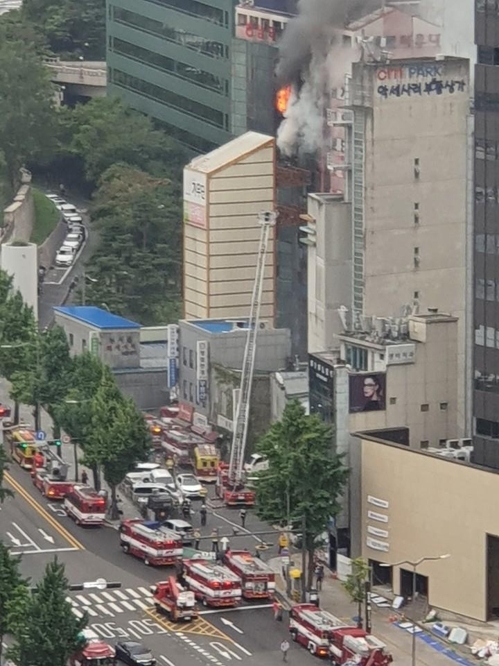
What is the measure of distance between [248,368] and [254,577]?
36.3 m

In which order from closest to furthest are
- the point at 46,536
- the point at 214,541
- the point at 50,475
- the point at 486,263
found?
the point at 486,263 < the point at 214,541 < the point at 46,536 < the point at 50,475

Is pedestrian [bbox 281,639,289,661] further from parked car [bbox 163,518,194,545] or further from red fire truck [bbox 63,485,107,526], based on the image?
red fire truck [bbox 63,485,107,526]

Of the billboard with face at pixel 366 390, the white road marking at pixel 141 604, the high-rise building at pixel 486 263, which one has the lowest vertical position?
the white road marking at pixel 141 604

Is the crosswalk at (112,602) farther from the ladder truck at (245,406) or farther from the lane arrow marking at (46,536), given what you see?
the ladder truck at (245,406)

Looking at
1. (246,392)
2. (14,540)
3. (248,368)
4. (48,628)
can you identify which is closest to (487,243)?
(14,540)

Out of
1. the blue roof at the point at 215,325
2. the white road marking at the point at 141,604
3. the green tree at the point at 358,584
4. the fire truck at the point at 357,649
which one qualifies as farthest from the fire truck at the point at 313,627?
the blue roof at the point at 215,325

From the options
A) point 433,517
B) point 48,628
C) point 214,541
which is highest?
point 48,628

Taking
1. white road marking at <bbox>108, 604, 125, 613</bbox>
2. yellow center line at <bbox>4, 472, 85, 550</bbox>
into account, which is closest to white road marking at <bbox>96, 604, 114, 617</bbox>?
white road marking at <bbox>108, 604, 125, 613</bbox>

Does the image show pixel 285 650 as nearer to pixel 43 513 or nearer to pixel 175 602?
pixel 175 602

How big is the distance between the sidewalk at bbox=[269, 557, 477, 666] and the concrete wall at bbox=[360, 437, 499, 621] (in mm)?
3023

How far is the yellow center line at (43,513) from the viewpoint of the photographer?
166 m

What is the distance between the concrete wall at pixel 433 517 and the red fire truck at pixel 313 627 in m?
7.82

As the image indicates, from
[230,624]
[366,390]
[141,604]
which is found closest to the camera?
[230,624]

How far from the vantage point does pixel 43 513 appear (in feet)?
566
